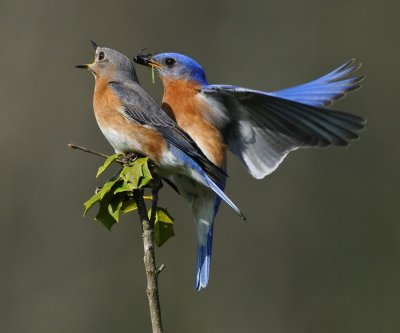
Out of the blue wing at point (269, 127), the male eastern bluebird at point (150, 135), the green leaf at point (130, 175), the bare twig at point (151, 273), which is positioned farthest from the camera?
the male eastern bluebird at point (150, 135)

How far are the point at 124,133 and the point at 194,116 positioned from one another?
18.5 inches

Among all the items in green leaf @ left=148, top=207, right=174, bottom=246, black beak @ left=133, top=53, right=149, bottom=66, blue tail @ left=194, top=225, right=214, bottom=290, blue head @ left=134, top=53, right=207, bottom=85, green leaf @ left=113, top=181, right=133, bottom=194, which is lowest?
blue tail @ left=194, top=225, right=214, bottom=290

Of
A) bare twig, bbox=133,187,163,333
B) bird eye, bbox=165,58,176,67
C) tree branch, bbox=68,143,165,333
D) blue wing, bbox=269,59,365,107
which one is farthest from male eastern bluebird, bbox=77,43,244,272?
bare twig, bbox=133,187,163,333

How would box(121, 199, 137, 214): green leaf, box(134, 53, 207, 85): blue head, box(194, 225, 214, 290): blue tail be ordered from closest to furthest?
box(121, 199, 137, 214): green leaf < box(194, 225, 214, 290): blue tail < box(134, 53, 207, 85): blue head

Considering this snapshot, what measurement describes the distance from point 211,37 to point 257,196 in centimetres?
142

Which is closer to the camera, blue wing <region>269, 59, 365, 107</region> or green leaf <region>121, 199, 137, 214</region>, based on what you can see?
green leaf <region>121, 199, 137, 214</region>

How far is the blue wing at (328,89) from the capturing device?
182 inches

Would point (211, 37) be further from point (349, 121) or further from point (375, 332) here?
point (349, 121)

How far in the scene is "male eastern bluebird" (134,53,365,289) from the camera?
4.53 metres

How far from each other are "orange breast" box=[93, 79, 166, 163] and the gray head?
0.53 feet

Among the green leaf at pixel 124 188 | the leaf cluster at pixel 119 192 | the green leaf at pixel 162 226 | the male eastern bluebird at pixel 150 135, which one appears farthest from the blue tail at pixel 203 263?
the green leaf at pixel 124 188

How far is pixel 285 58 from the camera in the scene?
8812 mm

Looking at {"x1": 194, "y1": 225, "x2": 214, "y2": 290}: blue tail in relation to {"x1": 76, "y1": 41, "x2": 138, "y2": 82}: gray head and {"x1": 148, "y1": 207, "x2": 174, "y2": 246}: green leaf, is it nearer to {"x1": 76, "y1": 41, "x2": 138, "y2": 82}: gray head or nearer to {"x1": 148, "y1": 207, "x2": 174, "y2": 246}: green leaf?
{"x1": 148, "y1": 207, "x2": 174, "y2": 246}: green leaf

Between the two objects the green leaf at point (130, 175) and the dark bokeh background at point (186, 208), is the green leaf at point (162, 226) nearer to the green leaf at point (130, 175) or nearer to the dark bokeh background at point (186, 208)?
the green leaf at point (130, 175)
